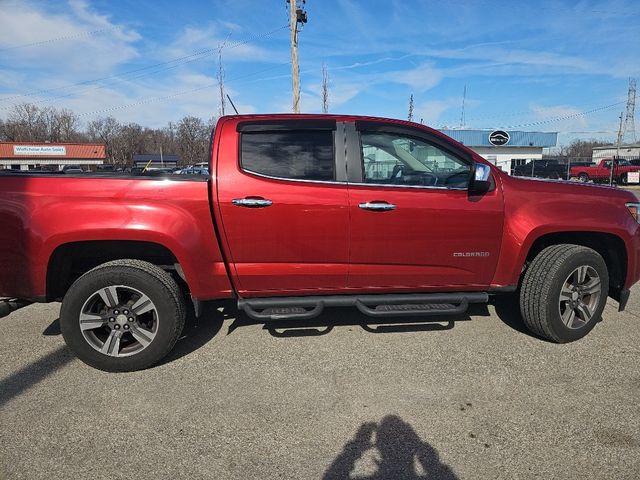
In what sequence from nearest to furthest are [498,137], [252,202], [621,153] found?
[252,202] → [498,137] → [621,153]

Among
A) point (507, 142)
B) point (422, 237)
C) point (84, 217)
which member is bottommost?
point (422, 237)

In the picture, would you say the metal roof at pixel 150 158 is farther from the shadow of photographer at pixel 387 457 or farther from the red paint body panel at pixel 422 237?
the shadow of photographer at pixel 387 457

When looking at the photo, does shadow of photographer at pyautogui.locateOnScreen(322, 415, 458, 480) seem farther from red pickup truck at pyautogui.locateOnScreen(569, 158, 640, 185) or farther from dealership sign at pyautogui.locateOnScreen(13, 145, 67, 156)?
dealership sign at pyautogui.locateOnScreen(13, 145, 67, 156)

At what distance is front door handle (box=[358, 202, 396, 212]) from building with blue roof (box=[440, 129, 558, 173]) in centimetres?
4590

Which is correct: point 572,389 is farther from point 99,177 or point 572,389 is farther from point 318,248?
point 99,177

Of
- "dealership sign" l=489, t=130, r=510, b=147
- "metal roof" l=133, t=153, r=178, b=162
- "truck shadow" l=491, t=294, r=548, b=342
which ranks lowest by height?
"truck shadow" l=491, t=294, r=548, b=342

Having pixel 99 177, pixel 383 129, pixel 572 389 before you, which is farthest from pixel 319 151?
pixel 572 389

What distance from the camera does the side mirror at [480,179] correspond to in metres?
3.30

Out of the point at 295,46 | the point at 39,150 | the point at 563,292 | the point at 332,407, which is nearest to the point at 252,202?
the point at 332,407

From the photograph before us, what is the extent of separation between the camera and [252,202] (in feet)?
10.6

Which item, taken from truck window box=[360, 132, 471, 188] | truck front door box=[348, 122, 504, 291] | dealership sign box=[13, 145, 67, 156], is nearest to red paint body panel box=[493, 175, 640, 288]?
truck front door box=[348, 122, 504, 291]

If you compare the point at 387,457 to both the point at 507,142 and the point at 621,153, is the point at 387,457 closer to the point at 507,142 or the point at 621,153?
the point at 507,142

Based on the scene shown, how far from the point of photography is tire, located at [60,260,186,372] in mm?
3168

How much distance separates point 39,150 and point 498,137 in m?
63.1
